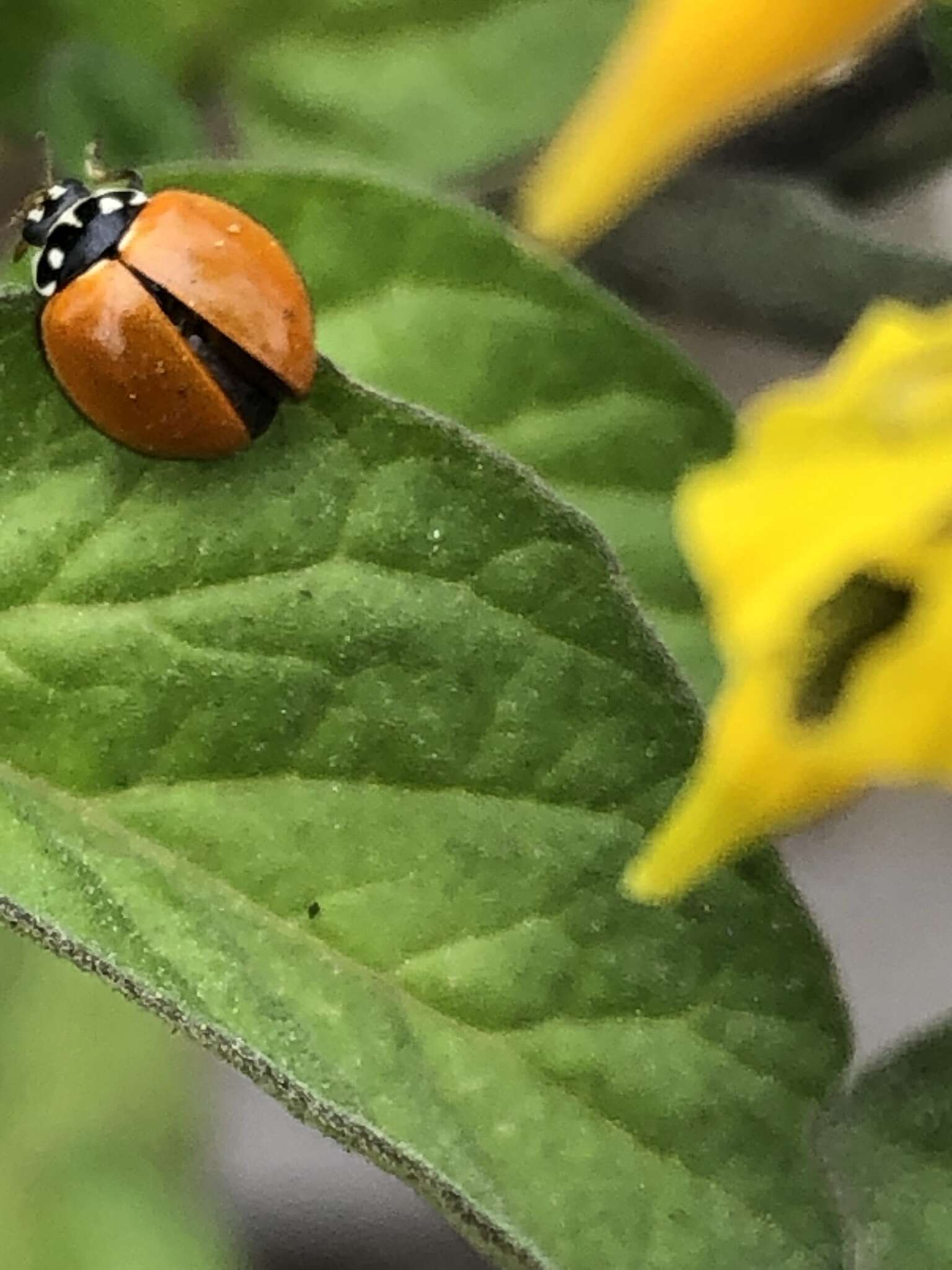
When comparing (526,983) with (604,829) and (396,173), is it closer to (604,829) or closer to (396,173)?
(604,829)

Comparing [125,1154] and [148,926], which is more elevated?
[148,926]

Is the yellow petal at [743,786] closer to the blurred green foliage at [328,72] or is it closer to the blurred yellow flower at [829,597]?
the blurred yellow flower at [829,597]

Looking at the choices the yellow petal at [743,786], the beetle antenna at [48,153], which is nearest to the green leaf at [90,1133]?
the beetle antenna at [48,153]

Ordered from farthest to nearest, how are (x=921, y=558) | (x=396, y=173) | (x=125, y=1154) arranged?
1. (x=125, y=1154)
2. (x=396, y=173)
3. (x=921, y=558)

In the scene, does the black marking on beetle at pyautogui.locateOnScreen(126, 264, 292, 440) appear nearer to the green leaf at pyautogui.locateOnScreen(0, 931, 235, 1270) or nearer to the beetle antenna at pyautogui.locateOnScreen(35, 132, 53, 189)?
the beetle antenna at pyautogui.locateOnScreen(35, 132, 53, 189)

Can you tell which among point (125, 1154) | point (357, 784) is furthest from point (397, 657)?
point (125, 1154)

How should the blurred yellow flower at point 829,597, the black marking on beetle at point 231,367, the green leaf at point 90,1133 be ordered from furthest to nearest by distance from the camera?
1. the green leaf at point 90,1133
2. the black marking on beetle at point 231,367
3. the blurred yellow flower at point 829,597

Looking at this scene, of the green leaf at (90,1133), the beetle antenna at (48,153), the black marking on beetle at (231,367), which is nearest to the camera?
the black marking on beetle at (231,367)

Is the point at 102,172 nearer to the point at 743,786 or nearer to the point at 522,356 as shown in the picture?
the point at 522,356

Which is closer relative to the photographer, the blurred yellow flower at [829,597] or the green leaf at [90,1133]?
the blurred yellow flower at [829,597]
